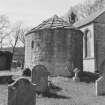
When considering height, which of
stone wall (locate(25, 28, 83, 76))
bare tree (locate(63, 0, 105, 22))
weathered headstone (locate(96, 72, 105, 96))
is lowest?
weathered headstone (locate(96, 72, 105, 96))

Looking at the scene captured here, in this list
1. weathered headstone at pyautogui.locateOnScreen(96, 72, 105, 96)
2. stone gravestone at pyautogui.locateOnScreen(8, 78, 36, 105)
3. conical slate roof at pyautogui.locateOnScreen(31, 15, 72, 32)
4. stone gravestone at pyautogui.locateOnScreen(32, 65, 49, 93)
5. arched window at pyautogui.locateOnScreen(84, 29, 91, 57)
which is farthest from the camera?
arched window at pyautogui.locateOnScreen(84, 29, 91, 57)

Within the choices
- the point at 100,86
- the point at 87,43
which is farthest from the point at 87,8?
the point at 100,86

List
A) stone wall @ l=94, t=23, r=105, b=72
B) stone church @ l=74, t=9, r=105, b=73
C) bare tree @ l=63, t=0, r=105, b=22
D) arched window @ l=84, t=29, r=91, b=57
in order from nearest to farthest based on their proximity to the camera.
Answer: stone church @ l=74, t=9, r=105, b=73, stone wall @ l=94, t=23, r=105, b=72, arched window @ l=84, t=29, r=91, b=57, bare tree @ l=63, t=0, r=105, b=22

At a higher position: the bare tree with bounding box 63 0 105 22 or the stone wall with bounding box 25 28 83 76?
the bare tree with bounding box 63 0 105 22

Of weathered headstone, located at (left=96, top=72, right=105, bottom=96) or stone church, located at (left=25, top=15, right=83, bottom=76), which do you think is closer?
weathered headstone, located at (left=96, top=72, right=105, bottom=96)

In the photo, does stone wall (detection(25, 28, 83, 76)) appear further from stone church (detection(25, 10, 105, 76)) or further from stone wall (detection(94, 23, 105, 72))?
stone wall (detection(94, 23, 105, 72))

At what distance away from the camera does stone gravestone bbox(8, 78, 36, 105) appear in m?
6.99

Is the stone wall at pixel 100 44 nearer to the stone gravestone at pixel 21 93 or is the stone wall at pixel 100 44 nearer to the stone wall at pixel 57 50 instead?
the stone wall at pixel 57 50

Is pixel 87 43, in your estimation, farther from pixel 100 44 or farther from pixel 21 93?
pixel 21 93

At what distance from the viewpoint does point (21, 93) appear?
281 inches

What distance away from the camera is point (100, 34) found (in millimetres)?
26391

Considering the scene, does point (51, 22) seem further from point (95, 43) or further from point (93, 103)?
point (93, 103)

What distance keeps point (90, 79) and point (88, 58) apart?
10036 millimetres

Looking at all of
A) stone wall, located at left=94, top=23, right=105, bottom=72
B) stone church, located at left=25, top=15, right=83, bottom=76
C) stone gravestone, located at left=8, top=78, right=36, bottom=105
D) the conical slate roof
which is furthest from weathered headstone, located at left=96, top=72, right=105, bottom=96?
stone wall, located at left=94, top=23, right=105, bottom=72
